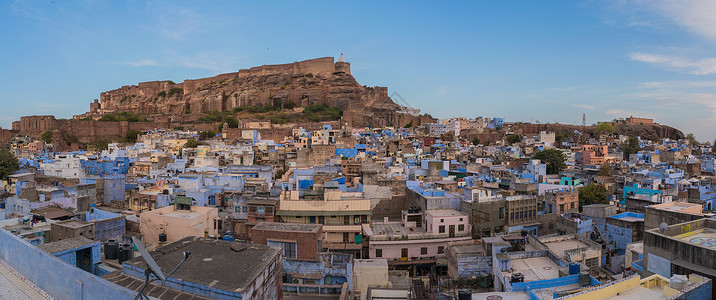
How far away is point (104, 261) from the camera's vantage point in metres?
8.66

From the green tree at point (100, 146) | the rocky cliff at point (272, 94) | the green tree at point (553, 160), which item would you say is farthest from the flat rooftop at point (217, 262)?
the rocky cliff at point (272, 94)

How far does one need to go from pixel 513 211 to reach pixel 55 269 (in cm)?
1347

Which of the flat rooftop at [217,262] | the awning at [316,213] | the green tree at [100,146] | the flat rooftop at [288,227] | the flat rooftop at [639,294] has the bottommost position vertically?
the awning at [316,213]

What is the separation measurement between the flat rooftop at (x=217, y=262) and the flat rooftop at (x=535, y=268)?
549 cm

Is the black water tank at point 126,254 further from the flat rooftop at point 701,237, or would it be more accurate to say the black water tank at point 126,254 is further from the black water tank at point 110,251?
the flat rooftop at point 701,237

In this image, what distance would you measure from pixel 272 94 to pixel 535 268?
5808 cm

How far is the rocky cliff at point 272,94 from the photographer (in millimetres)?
59266

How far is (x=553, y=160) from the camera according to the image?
32219 millimetres

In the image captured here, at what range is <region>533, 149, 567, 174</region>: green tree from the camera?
3134 cm

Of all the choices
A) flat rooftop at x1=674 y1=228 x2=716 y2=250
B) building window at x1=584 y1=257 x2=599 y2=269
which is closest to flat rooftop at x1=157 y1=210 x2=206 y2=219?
building window at x1=584 y1=257 x2=599 y2=269

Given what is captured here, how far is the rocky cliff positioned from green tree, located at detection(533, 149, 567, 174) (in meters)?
25.0

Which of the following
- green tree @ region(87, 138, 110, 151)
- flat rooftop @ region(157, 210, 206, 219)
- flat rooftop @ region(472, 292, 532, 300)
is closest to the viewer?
flat rooftop @ region(472, 292, 532, 300)

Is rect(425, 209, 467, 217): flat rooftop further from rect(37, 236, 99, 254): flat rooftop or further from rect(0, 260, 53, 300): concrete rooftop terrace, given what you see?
rect(0, 260, 53, 300): concrete rooftop terrace

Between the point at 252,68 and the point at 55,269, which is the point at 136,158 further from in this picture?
the point at 252,68
